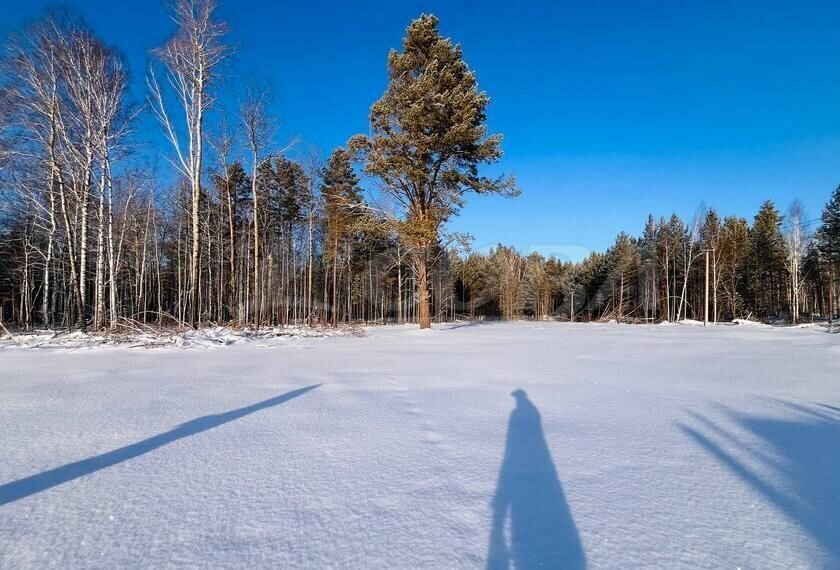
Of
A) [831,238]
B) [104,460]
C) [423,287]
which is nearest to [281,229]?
[423,287]

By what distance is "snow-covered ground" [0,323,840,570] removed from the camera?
1357 mm

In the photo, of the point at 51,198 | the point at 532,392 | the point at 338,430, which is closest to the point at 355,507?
the point at 338,430

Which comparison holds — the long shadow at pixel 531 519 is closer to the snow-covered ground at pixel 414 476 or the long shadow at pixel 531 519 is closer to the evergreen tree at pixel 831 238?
the snow-covered ground at pixel 414 476

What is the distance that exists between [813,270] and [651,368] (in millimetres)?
50504

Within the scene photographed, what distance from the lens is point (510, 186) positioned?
14242 millimetres

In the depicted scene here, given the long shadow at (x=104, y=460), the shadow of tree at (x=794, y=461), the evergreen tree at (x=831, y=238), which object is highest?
the evergreen tree at (x=831, y=238)

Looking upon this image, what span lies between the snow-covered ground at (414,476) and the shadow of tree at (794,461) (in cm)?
1

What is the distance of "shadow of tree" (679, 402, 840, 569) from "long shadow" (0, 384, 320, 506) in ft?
10.4

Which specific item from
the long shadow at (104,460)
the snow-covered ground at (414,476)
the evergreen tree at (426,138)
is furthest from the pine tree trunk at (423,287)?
the long shadow at (104,460)

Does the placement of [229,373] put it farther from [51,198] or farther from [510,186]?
[51,198]

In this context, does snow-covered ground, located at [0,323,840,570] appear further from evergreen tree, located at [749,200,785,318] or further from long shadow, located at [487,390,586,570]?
evergreen tree, located at [749,200,785,318]

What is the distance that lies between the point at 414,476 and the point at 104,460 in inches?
68.1

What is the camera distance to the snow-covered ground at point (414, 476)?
136cm

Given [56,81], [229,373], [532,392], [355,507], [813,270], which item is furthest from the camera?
[813,270]
